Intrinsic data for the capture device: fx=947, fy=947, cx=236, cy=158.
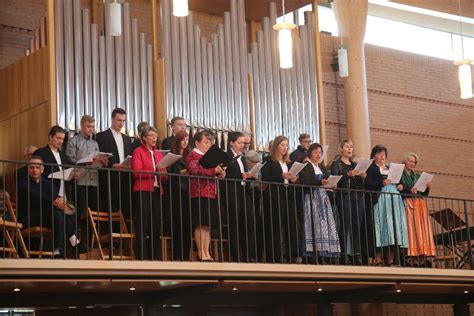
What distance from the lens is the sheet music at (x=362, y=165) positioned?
11211mm

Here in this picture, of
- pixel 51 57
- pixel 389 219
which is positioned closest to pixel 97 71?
pixel 51 57

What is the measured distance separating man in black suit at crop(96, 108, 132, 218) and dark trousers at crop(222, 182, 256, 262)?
3.70ft

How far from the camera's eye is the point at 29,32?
41.5 feet

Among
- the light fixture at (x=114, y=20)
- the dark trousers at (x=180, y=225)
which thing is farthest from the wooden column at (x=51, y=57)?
the dark trousers at (x=180, y=225)

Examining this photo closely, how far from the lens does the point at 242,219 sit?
35.7 feet

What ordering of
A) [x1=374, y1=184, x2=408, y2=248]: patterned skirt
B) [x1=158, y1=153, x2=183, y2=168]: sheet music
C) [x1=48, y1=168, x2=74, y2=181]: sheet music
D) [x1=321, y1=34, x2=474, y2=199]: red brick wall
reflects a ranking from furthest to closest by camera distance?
[x1=321, y1=34, x2=474, y2=199]: red brick wall
[x1=374, y1=184, x2=408, y2=248]: patterned skirt
[x1=158, y1=153, x2=183, y2=168]: sheet music
[x1=48, y1=168, x2=74, y2=181]: sheet music

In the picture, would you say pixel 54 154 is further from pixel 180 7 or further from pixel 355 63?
pixel 355 63

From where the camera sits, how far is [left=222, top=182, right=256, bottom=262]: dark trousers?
416 inches

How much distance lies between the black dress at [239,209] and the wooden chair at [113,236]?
1146mm

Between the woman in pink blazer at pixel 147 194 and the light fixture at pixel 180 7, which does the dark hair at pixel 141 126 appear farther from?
the light fixture at pixel 180 7

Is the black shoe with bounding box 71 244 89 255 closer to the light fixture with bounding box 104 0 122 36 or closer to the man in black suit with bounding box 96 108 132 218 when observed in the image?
the man in black suit with bounding box 96 108 132 218

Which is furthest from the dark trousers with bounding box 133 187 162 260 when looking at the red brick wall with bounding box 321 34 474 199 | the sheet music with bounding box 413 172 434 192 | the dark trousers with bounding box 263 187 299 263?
the red brick wall with bounding box 321 34 474 199

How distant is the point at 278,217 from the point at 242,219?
0.41m

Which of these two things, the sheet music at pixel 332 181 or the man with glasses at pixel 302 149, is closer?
the sheet music at pixel 332 181
